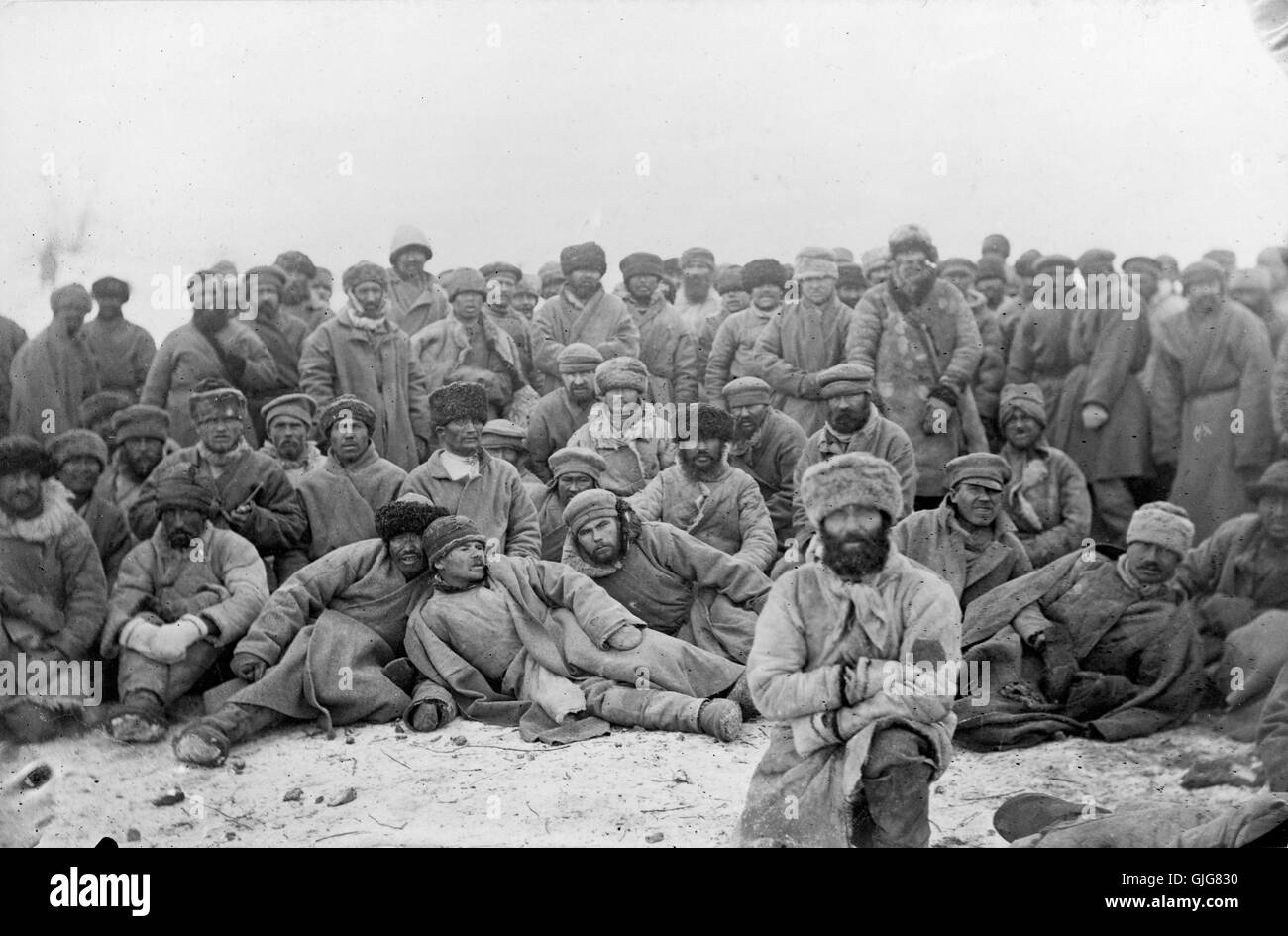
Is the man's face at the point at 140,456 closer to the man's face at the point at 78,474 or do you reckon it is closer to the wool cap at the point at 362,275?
the man's face at the point at 78,474

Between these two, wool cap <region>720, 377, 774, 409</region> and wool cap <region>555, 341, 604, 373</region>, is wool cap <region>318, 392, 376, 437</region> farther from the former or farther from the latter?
wool cap <region>720, 377, 774, 409</region>

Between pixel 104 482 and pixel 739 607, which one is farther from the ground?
pixel 104 482

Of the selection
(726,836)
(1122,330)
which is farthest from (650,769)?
(1122,330)

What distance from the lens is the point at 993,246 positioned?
10508mm

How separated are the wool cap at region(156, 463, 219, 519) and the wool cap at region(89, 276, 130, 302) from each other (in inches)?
52.5

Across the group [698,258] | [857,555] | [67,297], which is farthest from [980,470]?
[67,297]

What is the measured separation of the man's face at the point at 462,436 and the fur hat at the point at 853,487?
8.79 ft

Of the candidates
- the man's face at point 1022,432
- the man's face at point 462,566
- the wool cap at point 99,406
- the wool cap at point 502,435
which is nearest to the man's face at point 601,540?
the man's face at point 462,566

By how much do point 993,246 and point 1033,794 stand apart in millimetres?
3975

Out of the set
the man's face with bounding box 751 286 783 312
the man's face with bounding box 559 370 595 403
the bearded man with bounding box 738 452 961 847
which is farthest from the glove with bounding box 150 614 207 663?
the man's face with bounding box 751 286 783 312

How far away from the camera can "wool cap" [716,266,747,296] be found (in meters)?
11.1

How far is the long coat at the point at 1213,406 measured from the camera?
912cm

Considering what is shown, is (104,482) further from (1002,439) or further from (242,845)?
(1002,439)

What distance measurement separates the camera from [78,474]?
9133 millimetres
